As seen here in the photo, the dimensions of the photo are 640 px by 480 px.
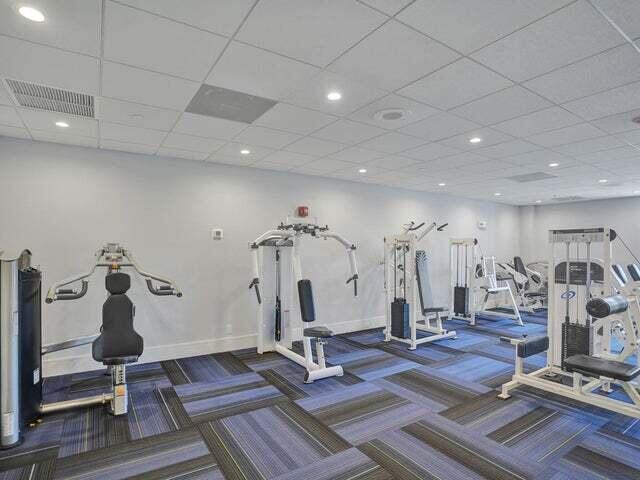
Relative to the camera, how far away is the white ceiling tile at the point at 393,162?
4.62m

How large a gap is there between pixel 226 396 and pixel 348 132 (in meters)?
2.87

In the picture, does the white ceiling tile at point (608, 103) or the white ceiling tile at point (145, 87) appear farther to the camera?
the white ceiling tile at point (608, 103)

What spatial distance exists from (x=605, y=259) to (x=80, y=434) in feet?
15.8

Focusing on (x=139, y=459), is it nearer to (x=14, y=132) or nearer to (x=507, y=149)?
(x=14, y=132)

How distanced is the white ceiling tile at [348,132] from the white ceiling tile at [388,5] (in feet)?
5.01

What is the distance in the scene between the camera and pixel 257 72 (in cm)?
239

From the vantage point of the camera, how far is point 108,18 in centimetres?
182

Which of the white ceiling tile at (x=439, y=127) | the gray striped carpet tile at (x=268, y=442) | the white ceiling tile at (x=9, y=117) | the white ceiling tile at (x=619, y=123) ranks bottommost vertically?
the gray striped carpet tile at (x=268, y=442)

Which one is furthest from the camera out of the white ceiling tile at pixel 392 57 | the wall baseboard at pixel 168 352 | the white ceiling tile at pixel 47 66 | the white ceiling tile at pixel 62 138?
the wall baseboard at pixel 168 352

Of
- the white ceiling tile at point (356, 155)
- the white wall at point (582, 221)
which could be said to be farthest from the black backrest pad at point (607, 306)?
the white wall at point (582, 221)

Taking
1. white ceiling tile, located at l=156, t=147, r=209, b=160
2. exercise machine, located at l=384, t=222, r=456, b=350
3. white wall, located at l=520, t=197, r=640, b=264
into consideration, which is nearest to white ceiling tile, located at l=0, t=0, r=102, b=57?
white ceiling tile, located at l=156, t=147, r=209, b=160

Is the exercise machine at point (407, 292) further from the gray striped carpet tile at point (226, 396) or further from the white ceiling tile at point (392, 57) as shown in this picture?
the white ceiling tile at point (392, 57)

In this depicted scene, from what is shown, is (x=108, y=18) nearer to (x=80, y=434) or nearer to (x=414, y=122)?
(x=414, y=122)

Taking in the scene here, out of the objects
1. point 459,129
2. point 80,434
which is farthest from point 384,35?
point 80,434
